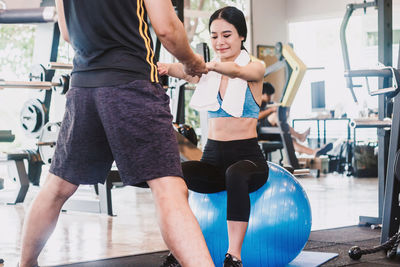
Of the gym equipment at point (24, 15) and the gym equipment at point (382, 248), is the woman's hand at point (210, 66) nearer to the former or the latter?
the gym equipment at point (24, 15)

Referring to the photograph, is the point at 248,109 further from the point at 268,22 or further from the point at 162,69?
the point at 268,22

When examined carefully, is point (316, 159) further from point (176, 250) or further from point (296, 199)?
point (176, 250)

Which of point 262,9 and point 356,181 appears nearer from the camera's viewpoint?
point 356,181

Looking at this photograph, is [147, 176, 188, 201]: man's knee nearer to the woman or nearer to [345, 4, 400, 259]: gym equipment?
the woman

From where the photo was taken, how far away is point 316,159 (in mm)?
8570

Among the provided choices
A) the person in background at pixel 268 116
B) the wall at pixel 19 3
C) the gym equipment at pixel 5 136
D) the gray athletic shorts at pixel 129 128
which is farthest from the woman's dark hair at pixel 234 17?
the person in background at pixel 268 116

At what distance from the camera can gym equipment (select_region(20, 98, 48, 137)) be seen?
4.64 meters

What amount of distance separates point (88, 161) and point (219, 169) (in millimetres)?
834

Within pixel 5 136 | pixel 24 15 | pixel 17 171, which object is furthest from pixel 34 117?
pixel 24 15

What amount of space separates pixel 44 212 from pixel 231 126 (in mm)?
962

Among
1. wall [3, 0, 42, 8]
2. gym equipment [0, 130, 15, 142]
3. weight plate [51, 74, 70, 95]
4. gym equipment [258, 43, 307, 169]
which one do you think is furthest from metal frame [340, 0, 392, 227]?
wall [3, 0, 42, 8]

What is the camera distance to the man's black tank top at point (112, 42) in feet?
5.29

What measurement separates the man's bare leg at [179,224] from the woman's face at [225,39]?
3.52ft

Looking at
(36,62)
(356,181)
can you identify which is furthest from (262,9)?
(36,62)
